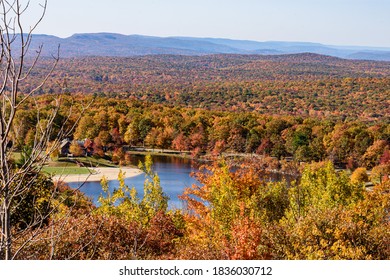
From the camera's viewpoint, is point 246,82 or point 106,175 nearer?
point 106,175

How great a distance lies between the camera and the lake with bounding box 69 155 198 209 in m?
21.3

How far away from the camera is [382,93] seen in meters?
50.5

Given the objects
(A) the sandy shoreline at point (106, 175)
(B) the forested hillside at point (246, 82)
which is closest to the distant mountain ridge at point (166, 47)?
(B) the forested hillside at point (246, 82)

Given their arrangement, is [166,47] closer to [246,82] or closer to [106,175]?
[246,82]

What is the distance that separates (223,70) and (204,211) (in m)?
70.9

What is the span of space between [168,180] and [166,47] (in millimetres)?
78849

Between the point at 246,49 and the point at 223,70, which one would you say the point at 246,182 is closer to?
the point at 223,70

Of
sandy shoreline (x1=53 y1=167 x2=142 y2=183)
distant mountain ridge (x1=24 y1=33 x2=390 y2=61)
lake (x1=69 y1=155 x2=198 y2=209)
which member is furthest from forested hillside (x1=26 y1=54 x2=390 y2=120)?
lake (x1=69 y1=155 x2=198 y2=209)

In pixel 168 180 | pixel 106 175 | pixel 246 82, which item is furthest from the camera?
pixel 246 82

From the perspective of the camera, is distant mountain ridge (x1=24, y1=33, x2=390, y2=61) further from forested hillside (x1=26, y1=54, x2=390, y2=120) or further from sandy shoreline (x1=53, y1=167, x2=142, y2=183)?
sandy shoreline (x1=53, y1=167, x2=142, y2=183)

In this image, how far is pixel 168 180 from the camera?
2523cm

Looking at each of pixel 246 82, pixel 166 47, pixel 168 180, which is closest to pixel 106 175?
pixel 168 180

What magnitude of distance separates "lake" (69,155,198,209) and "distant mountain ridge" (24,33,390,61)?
28.3ft

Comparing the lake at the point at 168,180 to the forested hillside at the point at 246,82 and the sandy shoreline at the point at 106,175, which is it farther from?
the forested hillside at the point at 246,82
